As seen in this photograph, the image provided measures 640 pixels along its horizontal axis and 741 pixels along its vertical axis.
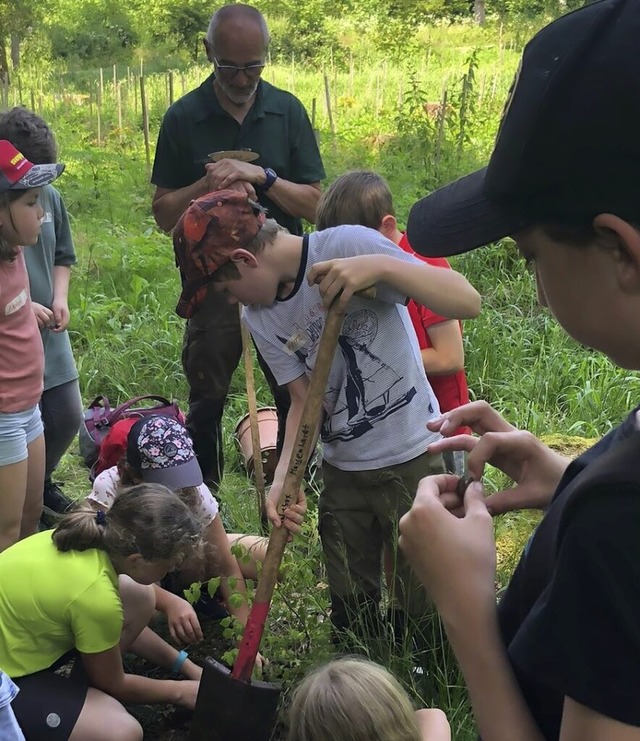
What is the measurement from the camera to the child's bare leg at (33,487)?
3293 mm

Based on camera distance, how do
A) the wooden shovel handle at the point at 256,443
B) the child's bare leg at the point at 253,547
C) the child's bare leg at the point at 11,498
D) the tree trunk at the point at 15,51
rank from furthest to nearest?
the tree trunk at the point at 15,51 → the wooden shovel handle at the point at 256,443 → the child's bare leg at the point at 253,547 → the child's bare leg at the point at 11,498

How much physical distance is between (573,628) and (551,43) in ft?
1.78

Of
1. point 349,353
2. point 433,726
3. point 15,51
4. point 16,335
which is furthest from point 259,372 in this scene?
point 15,51

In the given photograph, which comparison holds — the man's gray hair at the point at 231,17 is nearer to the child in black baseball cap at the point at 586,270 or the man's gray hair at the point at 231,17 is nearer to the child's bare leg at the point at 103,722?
the child's bare leg at the point at 103,722

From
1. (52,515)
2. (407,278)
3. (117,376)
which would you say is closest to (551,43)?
(407,278)

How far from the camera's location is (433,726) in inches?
79.9

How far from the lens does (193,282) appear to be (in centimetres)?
242

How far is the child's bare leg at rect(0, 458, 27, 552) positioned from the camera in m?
3.03

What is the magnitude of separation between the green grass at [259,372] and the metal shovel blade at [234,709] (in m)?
0.25

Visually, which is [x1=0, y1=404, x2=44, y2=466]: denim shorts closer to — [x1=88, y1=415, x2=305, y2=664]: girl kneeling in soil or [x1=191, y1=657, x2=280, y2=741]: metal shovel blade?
[x1=88, y1=415, x2=305, y2=664]: girl kneeling in soil

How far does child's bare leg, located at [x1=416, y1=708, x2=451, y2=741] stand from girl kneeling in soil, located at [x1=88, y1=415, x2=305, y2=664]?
900mm

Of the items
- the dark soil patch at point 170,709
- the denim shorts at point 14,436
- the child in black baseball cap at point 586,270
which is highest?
the child in black baseball cap at point 586,270

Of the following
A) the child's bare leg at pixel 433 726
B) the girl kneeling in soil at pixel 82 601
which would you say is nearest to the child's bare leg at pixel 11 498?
the girl kneeling in soil at pixel 82 601

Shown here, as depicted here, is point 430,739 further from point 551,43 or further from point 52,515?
point 52,515
